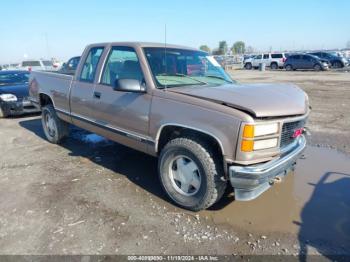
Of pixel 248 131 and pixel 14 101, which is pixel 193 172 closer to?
pixel 248 131

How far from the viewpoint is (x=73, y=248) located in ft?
9.65

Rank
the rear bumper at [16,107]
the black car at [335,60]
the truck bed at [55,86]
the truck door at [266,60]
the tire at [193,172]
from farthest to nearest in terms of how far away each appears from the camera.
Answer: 1. the truck door at [266,60]
2. the black car at [335,60]
3. the rear bumper at [16,107]
4. the truck bed at [55,86]
5. the tire at [193,172]

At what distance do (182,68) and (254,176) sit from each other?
1.97m

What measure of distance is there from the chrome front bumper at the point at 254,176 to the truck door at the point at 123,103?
1.28 meters

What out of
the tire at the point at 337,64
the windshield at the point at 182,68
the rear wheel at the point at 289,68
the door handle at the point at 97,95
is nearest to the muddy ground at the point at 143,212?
the door handle at the point at 97,95

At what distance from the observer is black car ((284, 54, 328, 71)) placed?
94.4ft

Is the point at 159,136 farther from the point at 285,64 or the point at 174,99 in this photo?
the point at 285,64

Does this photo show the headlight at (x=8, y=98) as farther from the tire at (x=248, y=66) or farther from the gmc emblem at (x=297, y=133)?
the tire at (x=248, y=66)

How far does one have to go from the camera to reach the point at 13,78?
9.98m

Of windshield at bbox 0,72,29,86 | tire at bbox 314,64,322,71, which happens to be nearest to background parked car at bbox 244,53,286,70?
tire at bbox 314,64,322,71

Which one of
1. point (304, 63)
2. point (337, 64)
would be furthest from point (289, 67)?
point (337, 64)

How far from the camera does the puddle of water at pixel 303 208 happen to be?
3.26m

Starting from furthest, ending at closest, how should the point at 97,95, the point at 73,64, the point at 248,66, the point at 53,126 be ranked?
the point at 248,66, the point at 73,64, the point at 53,126, the point at 97,95

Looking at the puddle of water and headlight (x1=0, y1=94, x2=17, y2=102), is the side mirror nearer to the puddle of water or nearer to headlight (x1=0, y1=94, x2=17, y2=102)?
the puddle of water
